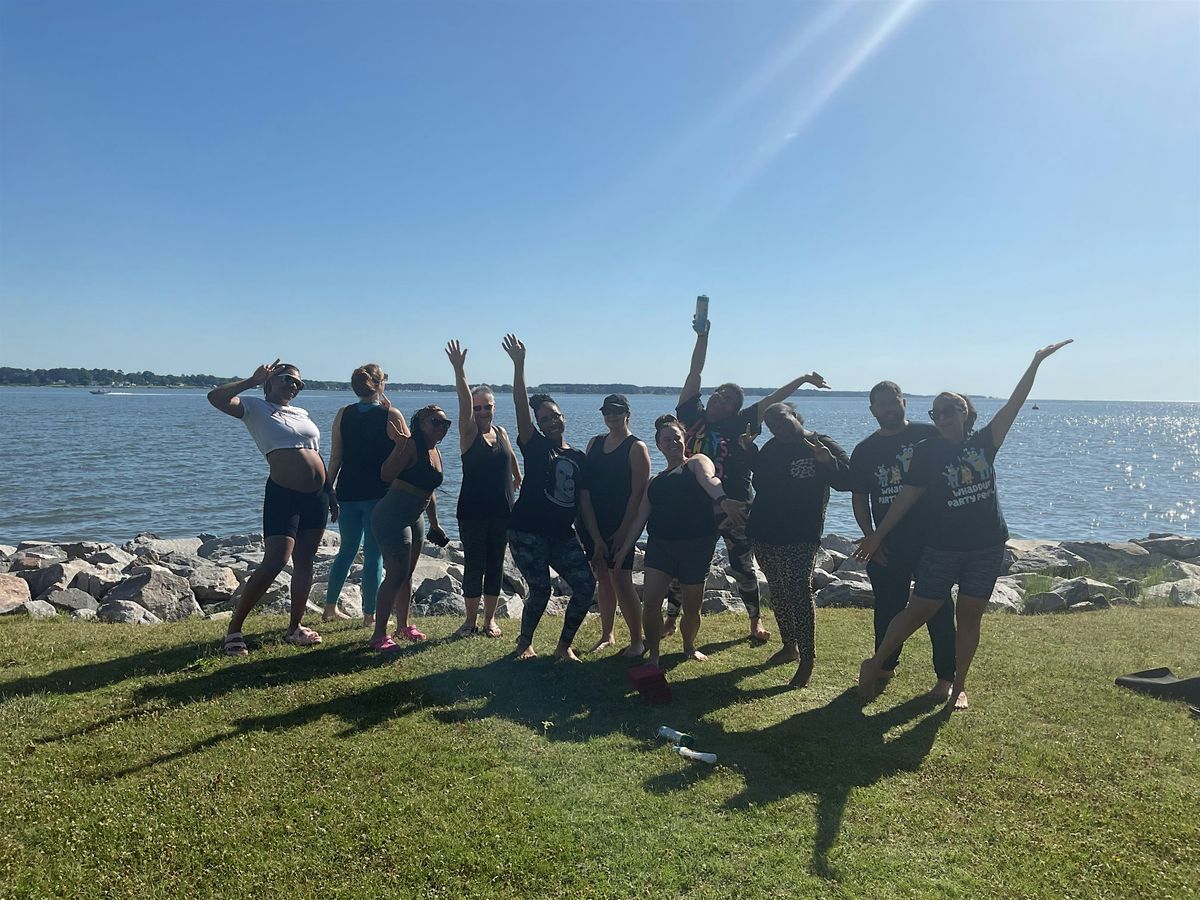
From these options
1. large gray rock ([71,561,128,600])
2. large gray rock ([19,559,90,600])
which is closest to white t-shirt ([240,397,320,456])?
large gray rock ([71,561,128,600])

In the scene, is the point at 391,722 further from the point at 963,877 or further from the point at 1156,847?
the point at 1156,847

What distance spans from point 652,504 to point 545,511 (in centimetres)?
91

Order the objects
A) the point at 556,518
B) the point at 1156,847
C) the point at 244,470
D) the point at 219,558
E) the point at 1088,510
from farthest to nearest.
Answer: the point at 244,470 → the point at 1088,510 → the point at 219,558 → the point at 556,518 → the point at 1156,847

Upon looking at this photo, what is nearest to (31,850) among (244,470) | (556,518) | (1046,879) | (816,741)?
(556,518)

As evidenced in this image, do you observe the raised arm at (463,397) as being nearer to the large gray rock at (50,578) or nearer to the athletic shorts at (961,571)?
the athletic shorts at (961,571)

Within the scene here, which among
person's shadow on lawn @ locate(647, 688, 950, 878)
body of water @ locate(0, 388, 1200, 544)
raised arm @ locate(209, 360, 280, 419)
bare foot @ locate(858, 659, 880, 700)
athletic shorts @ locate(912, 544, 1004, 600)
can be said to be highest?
raised arm @ locate(209, 360, 280, 419)

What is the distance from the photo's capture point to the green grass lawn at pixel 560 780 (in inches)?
131

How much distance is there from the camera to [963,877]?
3363 millimetres

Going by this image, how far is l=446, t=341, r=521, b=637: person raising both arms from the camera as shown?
6.55 metres

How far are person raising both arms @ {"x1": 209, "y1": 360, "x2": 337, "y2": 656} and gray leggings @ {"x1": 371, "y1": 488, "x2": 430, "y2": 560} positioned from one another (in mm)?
554

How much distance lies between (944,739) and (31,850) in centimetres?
511

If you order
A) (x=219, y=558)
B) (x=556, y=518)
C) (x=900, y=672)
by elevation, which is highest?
(x=556, y=518)

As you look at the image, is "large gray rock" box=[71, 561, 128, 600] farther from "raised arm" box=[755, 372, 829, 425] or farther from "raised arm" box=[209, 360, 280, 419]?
"raised arm" box=[755, 372, 829, 425]

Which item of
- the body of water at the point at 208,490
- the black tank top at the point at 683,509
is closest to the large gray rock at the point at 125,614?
the black tank top at the point at 683,509
